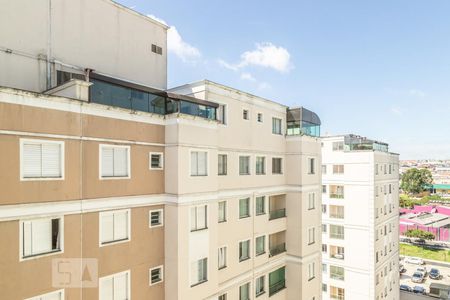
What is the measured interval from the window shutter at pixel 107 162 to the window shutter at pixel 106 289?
167 inches

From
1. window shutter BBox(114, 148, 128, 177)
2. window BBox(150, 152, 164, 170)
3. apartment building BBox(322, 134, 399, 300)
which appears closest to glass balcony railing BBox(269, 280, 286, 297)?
window BBox(150, 152, 164, 170)

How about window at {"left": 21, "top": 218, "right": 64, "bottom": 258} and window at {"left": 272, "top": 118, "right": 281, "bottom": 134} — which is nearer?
window at {"left": 21, "top": 218, "right": 64, "bottom": 258}

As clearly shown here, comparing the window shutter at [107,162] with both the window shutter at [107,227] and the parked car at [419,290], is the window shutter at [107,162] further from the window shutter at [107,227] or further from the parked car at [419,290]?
the parked car at [419,290]

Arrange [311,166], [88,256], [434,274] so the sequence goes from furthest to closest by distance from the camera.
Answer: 1. [434,274]
2. [311,166]
3. [88,256]

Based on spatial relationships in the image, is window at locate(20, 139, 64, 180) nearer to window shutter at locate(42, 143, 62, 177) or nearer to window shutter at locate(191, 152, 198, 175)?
window shutter at locate(42, 143, 62, 177)

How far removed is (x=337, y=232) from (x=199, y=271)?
2863cm

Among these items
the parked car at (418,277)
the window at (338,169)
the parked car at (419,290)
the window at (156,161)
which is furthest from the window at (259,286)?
the parked car at (418,277)

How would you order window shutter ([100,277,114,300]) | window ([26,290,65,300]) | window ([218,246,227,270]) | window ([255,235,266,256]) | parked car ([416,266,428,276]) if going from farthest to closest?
parked car ([416,266,428,276]) → window ([255,235,266,256]) → window ([218,246,227,270]) → window shutter ([100,277,114,300]) → window ([26,290,65,300])

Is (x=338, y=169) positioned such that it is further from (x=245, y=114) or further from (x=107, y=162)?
(x=107, y=162)

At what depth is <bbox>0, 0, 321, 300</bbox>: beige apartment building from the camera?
33.1ft

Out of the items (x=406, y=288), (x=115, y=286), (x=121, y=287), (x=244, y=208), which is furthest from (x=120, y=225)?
(x=406, y=288)

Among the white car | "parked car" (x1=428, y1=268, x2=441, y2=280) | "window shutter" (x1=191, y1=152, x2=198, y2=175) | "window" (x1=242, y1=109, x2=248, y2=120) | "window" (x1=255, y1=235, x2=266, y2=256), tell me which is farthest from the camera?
the white car

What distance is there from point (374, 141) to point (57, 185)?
120 ft

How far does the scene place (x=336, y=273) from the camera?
1495 inches
